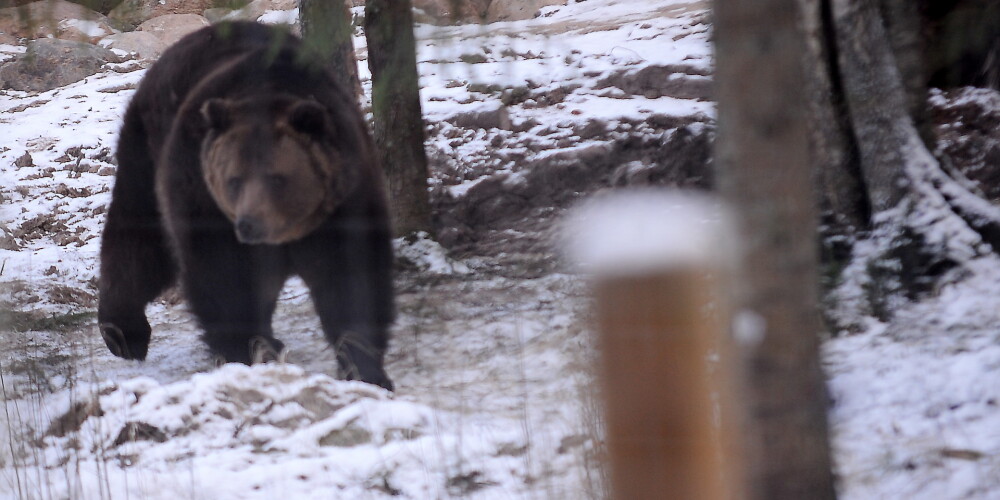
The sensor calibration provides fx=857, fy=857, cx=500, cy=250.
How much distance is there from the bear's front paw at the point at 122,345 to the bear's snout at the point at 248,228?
183cm

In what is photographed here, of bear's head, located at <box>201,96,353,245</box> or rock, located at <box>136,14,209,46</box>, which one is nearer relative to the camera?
bear's head, located at <box>201,96,353,245</box>

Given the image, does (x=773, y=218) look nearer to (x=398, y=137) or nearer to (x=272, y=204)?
(x=272, y=204)

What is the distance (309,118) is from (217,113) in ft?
1.52

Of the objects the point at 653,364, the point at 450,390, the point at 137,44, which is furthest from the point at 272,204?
the point at 137,44

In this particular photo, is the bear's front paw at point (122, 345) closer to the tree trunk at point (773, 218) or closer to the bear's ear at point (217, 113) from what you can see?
the bear's ear at point (217, 113)

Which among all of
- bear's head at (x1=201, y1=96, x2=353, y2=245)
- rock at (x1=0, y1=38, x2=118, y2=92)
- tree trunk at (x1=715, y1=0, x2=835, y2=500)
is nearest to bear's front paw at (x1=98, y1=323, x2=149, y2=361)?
bear's head at (x1=201, y1=96, x2=353, y2=245)

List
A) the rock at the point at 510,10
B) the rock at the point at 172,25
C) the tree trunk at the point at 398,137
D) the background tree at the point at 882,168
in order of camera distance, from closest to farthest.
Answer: the background tree at the point at 882,168 < the tree trunk at the point at 398,137 < the rock at the point at 510,10 < the rock at the point at 172,25

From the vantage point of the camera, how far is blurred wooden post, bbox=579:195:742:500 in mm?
1278

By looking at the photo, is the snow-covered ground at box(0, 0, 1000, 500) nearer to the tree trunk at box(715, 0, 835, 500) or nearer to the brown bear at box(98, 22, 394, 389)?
the brown bear at box(98, 22, 394, 389)

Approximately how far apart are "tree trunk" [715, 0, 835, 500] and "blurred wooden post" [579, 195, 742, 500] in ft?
1.94

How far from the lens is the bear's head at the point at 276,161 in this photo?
14.6ft

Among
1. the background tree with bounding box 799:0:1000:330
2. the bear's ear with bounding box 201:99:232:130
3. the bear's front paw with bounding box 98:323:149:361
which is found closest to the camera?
the background tree with bounding box 799:0:1000:330

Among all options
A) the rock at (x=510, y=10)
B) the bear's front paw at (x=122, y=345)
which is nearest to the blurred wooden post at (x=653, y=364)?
the bear's front paw at (x=122, y=345)

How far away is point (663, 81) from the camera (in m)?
9.17
